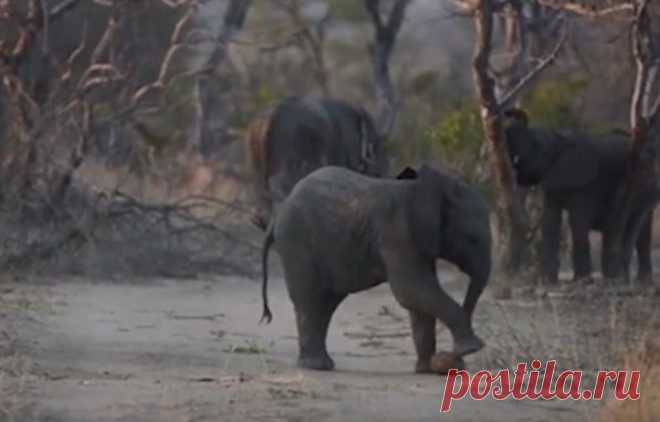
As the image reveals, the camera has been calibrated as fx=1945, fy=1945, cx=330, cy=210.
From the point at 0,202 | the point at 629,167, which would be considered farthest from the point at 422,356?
the point at 0,202

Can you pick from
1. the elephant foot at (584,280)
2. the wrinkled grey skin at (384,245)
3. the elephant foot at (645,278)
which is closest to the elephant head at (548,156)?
the elephant foot at (584,280)

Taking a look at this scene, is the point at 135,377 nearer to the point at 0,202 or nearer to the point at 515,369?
the point at 515,369

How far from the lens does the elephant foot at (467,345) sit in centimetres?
1011

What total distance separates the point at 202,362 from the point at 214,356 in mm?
385

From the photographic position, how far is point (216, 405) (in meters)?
8.67

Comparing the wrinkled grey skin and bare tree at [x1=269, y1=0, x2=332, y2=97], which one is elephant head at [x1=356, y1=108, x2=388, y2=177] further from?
bare tree at [x1=269, y1=0, x2=332, y2=97]

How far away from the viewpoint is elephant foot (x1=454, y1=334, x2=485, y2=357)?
33.2 ft

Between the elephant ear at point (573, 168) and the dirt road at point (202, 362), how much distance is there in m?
1.72

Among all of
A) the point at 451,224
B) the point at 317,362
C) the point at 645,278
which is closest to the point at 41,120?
the point at 645,278

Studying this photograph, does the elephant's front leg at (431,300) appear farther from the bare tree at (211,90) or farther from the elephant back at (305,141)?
the bare tree at (211,90)

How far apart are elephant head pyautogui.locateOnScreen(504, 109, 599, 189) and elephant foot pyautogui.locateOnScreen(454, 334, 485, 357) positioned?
18.1ft

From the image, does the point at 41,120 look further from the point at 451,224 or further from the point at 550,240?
the point at 451,224

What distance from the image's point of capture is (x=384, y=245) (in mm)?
10430

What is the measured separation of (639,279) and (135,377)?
24.0 ft
